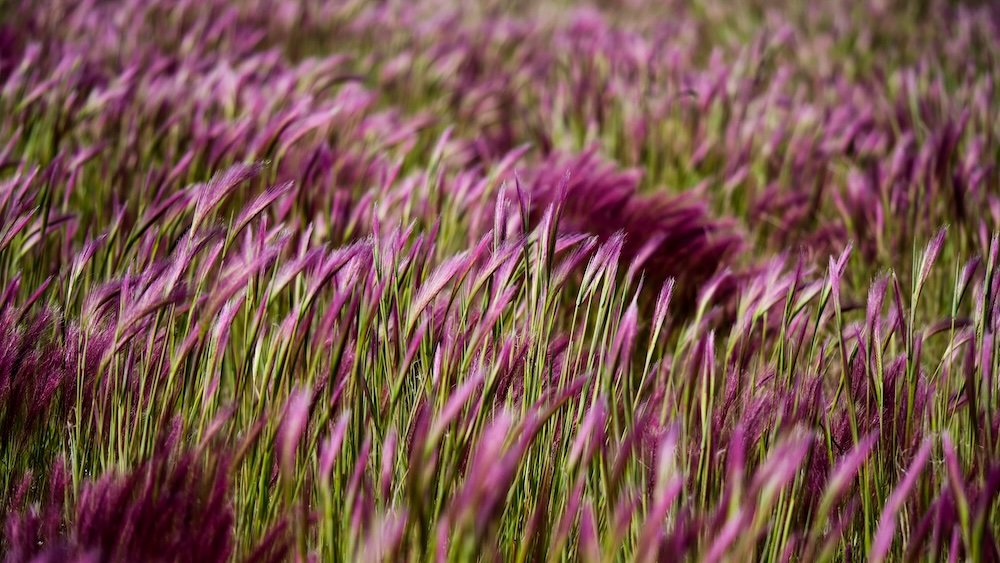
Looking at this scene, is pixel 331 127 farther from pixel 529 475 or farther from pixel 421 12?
pixel 421 12

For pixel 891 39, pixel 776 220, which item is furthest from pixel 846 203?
pixel 891 39

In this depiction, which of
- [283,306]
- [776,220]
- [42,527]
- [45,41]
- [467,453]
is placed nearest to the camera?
[42,527]

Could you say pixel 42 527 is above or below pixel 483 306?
below

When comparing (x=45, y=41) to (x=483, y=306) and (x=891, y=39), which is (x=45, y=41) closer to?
(x=483, y=306)

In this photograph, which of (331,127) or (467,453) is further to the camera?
(331,127)

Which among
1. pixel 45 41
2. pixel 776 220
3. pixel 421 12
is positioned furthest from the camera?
pixel 421 12

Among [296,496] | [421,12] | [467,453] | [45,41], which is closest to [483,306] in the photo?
[467,453]

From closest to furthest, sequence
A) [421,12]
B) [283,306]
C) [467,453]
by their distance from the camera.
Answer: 1. [467,453]
2. [283,306]
3. [421,12]
